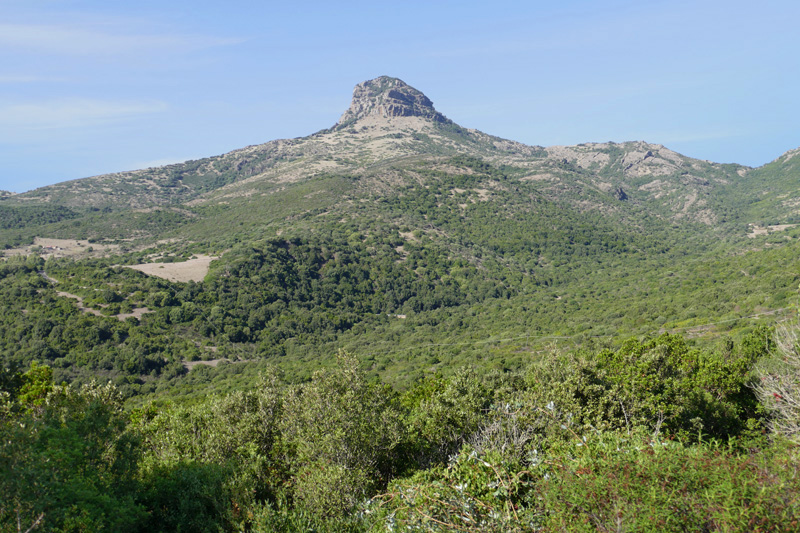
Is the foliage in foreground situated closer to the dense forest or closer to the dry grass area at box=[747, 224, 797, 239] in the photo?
the dense forest

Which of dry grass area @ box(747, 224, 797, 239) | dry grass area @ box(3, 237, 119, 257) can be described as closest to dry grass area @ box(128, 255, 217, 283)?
dry grass area @ box(3, 237, 119, 257)

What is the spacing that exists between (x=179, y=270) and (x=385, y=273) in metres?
53.5

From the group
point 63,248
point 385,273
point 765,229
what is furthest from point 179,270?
point 765,229

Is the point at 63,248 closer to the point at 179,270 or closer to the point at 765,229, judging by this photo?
the point at 179,270

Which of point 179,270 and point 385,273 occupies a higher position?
point 179,270

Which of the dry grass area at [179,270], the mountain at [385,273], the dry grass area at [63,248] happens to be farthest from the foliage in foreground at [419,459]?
the dry grass area at [63,248]

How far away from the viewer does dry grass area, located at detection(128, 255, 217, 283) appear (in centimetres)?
9744

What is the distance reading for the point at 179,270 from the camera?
335ft

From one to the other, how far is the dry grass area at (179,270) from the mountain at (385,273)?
0.66m

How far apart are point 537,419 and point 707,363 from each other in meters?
19.2

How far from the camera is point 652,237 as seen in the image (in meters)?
158

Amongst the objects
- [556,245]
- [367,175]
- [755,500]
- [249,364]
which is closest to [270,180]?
[367,175]

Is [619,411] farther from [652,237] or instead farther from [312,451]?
[652,237]

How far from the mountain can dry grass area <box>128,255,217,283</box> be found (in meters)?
0.66
